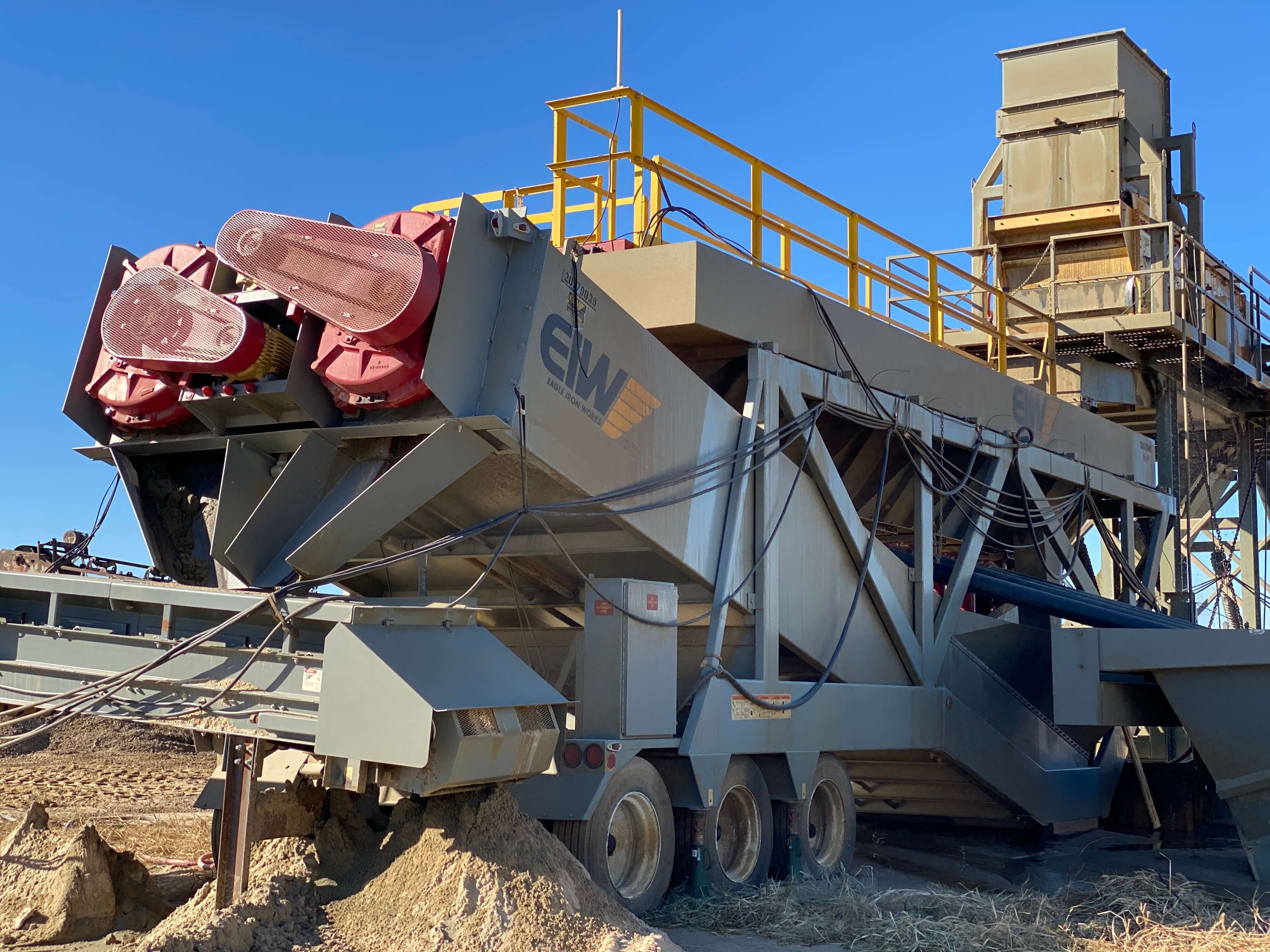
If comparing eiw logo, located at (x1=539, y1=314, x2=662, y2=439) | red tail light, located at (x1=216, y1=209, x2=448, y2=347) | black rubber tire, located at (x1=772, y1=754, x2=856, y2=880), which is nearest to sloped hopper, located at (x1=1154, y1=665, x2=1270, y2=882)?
black rubber tire, located at (x1=772, y1=754, x2=856, y2=880)

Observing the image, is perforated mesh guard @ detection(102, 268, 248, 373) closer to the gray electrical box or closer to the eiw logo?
the eiw logo

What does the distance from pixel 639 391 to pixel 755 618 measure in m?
1.90

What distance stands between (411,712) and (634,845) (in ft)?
7.82

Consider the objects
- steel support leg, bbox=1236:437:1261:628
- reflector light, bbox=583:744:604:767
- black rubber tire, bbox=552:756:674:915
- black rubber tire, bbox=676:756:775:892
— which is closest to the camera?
black rubber tire, bbox=552:756:674:915

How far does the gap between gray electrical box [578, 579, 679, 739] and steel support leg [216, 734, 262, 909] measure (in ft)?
6.14

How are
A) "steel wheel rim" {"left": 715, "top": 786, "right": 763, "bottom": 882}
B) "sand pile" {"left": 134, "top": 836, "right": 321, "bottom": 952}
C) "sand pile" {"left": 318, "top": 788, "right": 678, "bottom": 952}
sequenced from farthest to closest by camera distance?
1. "steel wheel rim" {"left": 715, "top": 786, "right": 763, "bottom": 882}
2. "sand pile" {"left": 318, "top": 788, "right": 678, "bottom": 952}
3. "sand pile" {"left": 134, "top": 836, "right": 321, "bottom": 952}

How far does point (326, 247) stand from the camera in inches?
254

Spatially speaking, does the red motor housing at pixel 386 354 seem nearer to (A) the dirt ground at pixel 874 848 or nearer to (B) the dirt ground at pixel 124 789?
(A) the dirt ground at pixel 874 848

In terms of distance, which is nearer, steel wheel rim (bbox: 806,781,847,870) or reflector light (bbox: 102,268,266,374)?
reflector light (bbox: 102,268,266,374)

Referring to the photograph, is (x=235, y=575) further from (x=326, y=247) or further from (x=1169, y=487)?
(x=1169, y=487)

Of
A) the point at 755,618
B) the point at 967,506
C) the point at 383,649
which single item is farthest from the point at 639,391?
the point at 967,506

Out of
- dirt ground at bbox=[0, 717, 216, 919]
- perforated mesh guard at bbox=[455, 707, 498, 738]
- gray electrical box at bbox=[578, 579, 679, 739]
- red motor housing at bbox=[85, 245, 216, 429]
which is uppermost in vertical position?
red motor housing at bbox=[85, 245, 216, 429]

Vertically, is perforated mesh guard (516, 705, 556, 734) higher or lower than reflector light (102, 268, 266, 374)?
lower

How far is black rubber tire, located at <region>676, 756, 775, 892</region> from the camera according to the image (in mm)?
8234
